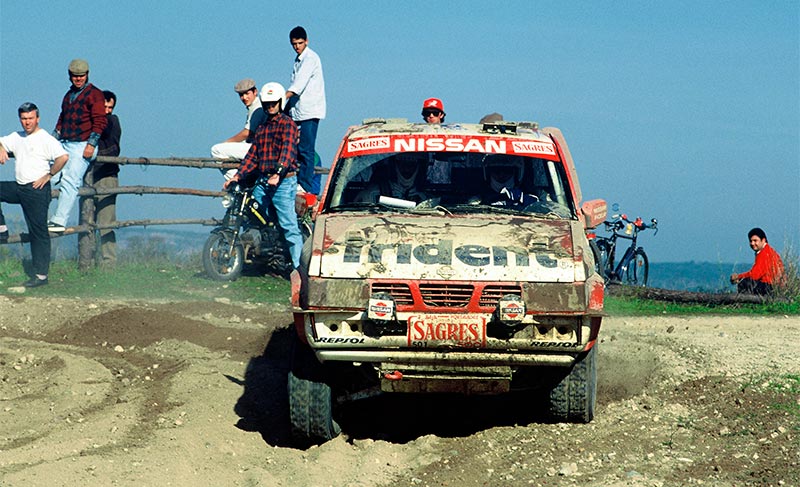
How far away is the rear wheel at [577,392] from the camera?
7.91m

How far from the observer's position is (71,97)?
15.1 m

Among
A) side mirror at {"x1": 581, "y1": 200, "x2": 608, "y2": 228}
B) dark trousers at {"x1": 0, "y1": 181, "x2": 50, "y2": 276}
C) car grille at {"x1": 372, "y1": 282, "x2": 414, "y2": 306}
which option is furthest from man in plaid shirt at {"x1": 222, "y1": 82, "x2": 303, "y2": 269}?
car grille at {"x1": 372, "y1": 282, "x2": 414, "y2": 306}

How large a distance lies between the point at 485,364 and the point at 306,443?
1.47 meters

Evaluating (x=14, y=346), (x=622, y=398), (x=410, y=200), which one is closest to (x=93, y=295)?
(x=14, y=346)

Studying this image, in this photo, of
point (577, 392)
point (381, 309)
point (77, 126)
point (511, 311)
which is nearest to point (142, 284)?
point (77, 126)

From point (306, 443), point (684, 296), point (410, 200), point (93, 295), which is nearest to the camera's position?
point (306, 443)

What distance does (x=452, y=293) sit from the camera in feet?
23.7

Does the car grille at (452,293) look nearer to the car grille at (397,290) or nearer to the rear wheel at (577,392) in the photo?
the car grille at (397,290)

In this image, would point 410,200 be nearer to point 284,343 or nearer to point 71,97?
point 284,343

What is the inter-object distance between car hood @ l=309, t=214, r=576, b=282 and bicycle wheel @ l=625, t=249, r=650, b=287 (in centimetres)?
1005

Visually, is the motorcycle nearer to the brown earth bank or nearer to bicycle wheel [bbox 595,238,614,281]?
the brown earth bank

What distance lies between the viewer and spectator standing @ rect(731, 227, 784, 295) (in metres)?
15.3

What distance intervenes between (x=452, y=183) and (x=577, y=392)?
Answer: 2.25m

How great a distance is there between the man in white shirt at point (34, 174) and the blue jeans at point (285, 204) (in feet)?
7.94
